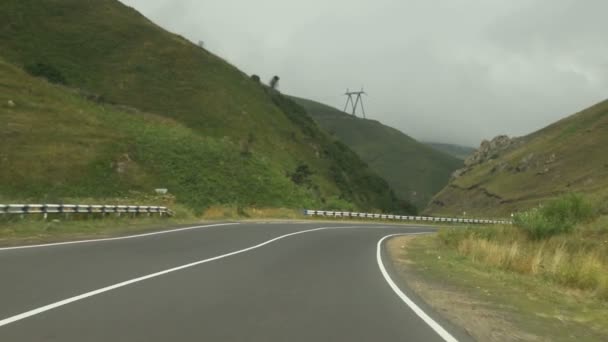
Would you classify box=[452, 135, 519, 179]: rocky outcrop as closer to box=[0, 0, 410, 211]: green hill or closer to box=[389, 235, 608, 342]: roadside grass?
box=[0, 0, 410, 211]: green hill

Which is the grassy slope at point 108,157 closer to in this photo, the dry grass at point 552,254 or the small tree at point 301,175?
the small tree at point 301,175

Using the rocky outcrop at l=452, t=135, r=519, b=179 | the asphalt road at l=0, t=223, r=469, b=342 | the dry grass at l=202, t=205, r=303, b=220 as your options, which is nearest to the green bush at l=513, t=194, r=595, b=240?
the asphalt road at l=0, t=223, r=469, b=342

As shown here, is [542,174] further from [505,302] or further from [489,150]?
[505,302]

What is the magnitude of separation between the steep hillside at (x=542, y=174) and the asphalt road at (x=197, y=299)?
71.1m

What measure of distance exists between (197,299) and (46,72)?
67538 millimetres

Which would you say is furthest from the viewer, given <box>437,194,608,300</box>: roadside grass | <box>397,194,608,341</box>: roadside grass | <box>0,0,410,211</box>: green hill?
<box>0,0,410,211</box>: green hill

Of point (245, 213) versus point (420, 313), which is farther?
point (245, 213)

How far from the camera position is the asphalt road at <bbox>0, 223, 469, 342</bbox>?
7422 mm

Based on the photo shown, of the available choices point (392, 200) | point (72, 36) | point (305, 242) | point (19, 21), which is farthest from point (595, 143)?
point (305, 242)

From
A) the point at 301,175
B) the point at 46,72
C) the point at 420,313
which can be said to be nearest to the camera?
the point at 420,313

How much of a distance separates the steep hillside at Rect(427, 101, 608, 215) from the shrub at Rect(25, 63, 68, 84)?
201 feet

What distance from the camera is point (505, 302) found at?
1112 cm

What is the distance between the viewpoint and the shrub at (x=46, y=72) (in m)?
70.2

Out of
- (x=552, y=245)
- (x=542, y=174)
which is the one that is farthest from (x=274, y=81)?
(x=552, y=245)
